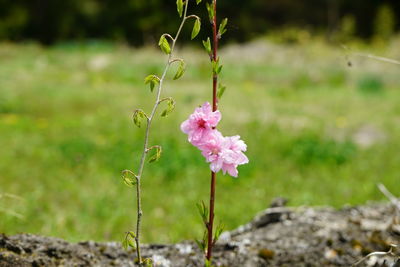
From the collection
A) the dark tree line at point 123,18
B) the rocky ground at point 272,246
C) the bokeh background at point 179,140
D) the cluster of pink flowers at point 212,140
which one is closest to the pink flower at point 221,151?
the cluster of pink flowers at point 212,140

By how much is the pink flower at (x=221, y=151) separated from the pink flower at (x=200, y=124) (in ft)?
0.06

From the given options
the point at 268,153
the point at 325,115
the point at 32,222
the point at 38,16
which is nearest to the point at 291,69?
the point at 325,115

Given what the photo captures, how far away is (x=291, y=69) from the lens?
528 inches

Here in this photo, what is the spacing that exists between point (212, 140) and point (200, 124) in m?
0.05

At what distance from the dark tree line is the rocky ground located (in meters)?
20.1

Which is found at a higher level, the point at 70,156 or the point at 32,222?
the point at 70,156

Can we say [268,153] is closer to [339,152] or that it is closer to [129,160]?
[339,152]

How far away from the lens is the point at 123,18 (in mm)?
23906

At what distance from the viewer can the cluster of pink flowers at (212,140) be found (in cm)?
136

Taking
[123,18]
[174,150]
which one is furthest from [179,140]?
[123,18]

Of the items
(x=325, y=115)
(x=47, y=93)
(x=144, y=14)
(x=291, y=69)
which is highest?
(x=144, y=14)

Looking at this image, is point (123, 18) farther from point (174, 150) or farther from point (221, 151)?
point (221, 151)

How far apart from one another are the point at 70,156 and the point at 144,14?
19186 mm

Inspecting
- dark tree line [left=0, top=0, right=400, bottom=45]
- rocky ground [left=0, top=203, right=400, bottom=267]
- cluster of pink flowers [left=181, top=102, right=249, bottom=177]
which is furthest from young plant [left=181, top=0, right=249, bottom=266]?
dark tree line [left=0, top=0, right=400, bottom=45]
